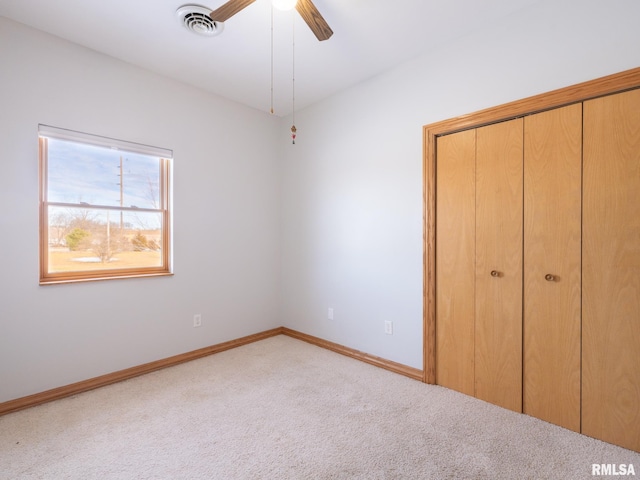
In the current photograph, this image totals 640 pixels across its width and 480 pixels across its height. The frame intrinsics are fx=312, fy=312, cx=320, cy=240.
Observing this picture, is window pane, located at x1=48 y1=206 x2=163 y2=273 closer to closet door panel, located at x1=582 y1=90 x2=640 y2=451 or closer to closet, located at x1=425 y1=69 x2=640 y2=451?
closet, located at x1=425 y1=69 x2=640 y2=451

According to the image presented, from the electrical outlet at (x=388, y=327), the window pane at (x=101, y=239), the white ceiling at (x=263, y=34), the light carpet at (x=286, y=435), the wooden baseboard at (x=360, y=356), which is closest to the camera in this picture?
the light carpet at (x=286, y=435)

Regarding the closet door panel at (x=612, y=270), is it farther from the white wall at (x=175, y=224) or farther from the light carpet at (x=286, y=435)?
the white wall at (x=175, y=224)

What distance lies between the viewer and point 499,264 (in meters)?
2.21

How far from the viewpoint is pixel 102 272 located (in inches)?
105

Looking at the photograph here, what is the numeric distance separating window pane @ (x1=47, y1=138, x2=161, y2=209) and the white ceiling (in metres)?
0.81

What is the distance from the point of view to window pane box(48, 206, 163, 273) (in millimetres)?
2457

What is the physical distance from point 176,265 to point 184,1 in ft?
6.92

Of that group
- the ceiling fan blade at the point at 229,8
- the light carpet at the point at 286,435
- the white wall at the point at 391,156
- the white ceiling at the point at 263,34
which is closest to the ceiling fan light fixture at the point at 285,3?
the ceiling fan blade at the point at 229,8

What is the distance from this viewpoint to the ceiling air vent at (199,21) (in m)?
2.03

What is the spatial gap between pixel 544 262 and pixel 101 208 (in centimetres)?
339

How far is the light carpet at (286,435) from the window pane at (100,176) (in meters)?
1.55

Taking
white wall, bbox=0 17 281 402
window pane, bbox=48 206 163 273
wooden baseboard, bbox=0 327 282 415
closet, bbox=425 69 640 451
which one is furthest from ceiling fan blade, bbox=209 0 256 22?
wooden baseboard, bbox=0 327 282 415

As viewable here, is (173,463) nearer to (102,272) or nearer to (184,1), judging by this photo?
(102,272)

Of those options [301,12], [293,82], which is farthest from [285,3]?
[293,82]
